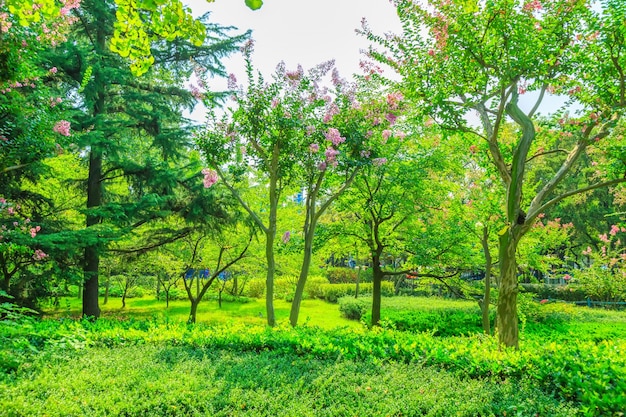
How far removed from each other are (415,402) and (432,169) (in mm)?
7514

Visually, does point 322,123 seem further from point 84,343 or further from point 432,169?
point 84,343

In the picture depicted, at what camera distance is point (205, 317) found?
587 inches

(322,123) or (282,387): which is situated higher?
(322,123)

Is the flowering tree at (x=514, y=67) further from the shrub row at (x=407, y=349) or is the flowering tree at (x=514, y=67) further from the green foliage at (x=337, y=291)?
the green foliage at (x=337, y=291)

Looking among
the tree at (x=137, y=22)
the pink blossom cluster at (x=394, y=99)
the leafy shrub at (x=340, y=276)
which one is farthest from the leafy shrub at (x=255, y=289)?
the tree at (x=137, y=22)

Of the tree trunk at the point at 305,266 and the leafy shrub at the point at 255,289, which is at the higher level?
the tree trunk at the point at 305,266

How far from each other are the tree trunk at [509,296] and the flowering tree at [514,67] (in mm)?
13

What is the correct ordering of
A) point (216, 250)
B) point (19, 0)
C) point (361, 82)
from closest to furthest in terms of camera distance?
1. point (19, 0)
2. point (361, 82)
3. point (216, 250)

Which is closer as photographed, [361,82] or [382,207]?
[361,82]

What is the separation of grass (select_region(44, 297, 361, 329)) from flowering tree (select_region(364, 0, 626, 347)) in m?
9.12

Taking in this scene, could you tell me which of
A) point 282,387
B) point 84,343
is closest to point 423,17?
point 282,387

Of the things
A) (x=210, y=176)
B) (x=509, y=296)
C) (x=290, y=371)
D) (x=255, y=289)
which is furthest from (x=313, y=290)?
(x=290, y=371)

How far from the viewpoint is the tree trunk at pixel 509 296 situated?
17.5ft

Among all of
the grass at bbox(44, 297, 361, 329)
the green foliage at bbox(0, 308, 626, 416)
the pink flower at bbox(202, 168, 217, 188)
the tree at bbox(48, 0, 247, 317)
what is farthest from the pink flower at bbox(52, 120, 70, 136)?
the grass at bbox(44, 297, 361, 329)
